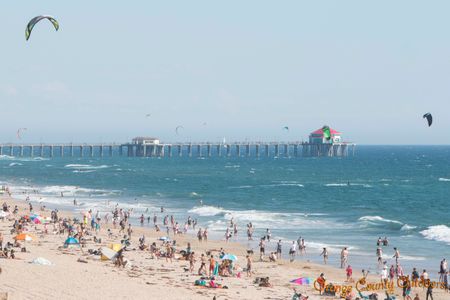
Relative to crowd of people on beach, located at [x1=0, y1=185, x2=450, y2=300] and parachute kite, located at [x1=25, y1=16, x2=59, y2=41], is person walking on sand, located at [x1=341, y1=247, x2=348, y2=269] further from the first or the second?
parachute kite, located at [x1=25, y1=16, x2=59, y2=41]

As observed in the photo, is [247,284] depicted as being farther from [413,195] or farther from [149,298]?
[413,195]

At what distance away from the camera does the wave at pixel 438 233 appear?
35678 mm

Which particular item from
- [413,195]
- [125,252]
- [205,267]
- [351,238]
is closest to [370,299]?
[205,267]

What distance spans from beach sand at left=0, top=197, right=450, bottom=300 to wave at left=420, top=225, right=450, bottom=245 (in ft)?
32.1

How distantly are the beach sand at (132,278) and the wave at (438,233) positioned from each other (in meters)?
9.78

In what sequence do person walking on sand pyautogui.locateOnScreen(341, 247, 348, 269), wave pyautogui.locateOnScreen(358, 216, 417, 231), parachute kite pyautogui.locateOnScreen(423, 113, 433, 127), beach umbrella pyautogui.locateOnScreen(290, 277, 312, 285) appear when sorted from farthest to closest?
wave pyautogui.locateOnScreen(358, 216, 417, 231) → parachute kite pyautogui.locateOnScreen(423, 113, 433, 127) → person walking on sand pyautogui.locateOnScreen(341, 247, 348, 269) → beach umbrella pyautogui.locateOnScreen(290, 277, 312, 285)

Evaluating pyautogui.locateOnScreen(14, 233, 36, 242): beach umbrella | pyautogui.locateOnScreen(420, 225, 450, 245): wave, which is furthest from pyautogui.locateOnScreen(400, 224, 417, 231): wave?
pyautogui.locateOnScreen(14, 233, 36, 242): beach umbrella

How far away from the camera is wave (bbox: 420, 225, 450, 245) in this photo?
35.7m

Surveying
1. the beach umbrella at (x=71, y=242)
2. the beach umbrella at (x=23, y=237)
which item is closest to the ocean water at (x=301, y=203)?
the beach umbrella at (x=71, y=242)

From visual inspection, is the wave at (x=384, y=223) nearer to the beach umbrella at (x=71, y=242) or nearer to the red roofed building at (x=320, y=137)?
the beach umbrella at (x=71, y=242)

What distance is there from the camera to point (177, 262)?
2719 cm

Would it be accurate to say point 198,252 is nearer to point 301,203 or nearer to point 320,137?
point 301,203

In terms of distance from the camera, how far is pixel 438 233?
3738cm

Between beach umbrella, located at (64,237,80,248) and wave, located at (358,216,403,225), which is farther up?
wave, located at (358,216,403,225)
